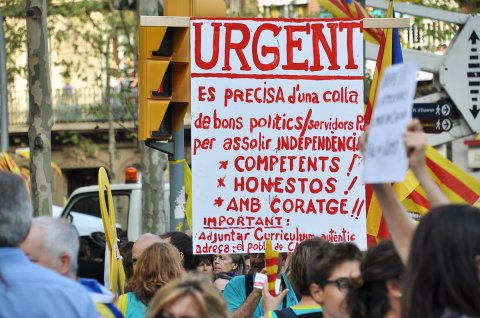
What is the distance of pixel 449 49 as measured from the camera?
15703 millimetres

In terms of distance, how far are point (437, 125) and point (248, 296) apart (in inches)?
304

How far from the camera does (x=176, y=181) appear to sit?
11039 mm

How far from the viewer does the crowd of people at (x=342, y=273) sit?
13.5 feet

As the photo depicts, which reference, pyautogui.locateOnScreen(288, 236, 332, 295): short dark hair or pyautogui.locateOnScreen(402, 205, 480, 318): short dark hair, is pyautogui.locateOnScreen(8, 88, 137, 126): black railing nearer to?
pyautogui.locateOnScreen(288, 236, 332, 295): short dark hair

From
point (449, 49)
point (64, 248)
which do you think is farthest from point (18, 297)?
point (449, 49)

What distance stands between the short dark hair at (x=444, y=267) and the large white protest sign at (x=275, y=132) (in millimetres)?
4178

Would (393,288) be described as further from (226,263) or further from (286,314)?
(226,263)

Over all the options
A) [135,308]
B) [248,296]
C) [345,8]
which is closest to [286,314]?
[135,308]

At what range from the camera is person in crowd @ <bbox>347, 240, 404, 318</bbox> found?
471 cm

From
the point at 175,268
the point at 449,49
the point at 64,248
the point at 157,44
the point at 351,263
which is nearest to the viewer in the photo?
the point at 64,248

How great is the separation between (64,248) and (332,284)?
3.54ft

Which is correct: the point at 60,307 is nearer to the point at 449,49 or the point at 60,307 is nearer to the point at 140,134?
the point at 140,134

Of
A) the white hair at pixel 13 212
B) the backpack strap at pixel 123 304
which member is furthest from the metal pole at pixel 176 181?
the white hair at pixel 13 212

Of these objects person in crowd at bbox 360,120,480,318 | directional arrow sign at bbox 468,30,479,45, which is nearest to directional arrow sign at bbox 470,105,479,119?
directional arrow sign at bbox 468,30,479,45
